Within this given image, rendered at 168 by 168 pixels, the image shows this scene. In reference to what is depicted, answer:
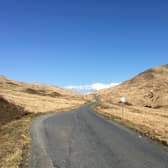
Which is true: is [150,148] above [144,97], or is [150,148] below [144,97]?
below

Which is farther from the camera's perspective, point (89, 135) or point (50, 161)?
point (89, 135)

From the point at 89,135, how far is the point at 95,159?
280 inches

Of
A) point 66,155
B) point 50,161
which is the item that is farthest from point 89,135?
point 50,161

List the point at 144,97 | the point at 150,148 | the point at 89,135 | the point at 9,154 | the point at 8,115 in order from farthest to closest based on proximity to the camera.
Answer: the point at 144,97 < the point at 8,115 < the point at 89,135 < the point at 150,148 < the point at 9,154

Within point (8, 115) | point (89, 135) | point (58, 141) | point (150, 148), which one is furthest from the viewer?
point (8, 115)

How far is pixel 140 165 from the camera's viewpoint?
37.7 feet

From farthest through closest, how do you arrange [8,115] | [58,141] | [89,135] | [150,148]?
[8,115]
[89,135]
[58,141]
[150,148]

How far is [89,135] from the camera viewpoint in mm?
19531

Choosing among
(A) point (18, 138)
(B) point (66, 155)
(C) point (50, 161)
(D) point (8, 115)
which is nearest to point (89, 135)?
(A) point (18, 138)

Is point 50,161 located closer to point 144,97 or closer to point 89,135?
point 89,135

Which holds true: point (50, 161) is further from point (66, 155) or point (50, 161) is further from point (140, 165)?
point (140, 165)

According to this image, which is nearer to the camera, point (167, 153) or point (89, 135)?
point (167, 153)

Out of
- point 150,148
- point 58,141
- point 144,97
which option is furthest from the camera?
point 144,97

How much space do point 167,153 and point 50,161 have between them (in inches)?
253
